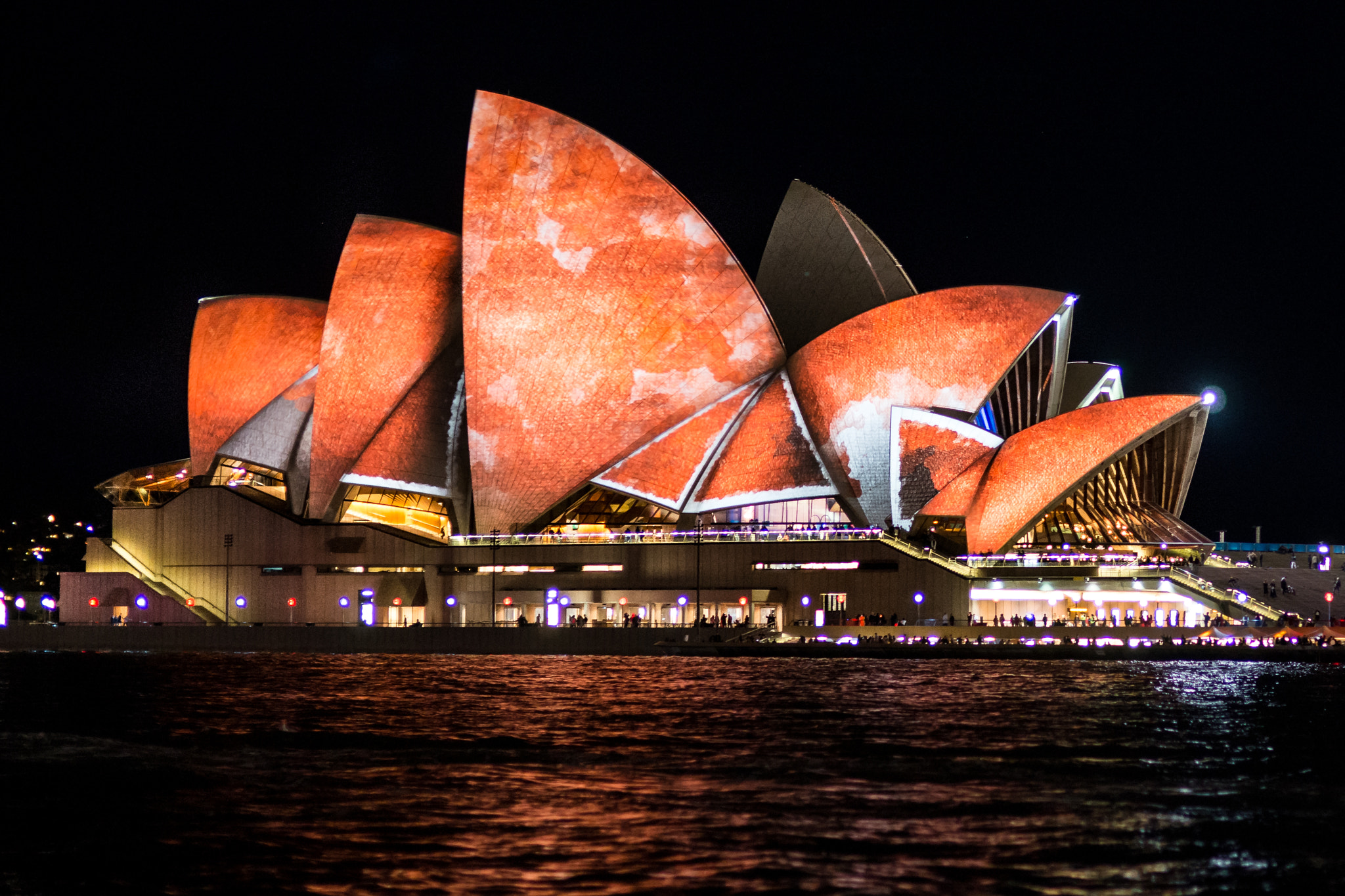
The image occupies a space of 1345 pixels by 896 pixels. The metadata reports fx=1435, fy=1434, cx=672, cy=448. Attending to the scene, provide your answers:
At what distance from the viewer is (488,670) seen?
3903cm

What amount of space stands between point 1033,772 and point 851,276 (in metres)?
37.5

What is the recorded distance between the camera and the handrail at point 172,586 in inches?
2219

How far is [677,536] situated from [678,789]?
35.5 metres

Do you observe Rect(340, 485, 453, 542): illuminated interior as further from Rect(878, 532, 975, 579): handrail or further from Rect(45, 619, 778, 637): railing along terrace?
Rect(878, 532, 975, 579): handrail

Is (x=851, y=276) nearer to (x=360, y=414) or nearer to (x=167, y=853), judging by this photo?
(x=360, y=414)

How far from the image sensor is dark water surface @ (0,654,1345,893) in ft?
42.7

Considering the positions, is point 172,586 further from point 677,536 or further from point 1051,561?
point 1051,561

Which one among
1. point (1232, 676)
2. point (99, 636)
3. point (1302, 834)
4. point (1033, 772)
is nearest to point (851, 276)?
point (1232, 676)

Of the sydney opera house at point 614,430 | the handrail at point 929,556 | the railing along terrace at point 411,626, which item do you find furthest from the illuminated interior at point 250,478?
the handrail at point 929,556

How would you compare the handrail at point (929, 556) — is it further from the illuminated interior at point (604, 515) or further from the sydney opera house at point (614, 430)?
the illuminated interior at point (604, 515)

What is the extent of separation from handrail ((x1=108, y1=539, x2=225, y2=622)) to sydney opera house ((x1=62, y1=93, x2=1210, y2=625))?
14 centimetres

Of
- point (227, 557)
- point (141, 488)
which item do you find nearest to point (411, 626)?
point (227, 557)

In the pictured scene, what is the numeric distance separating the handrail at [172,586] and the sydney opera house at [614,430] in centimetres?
14

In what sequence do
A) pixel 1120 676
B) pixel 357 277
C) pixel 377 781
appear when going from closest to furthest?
1. pixel 377 781
2. pixel 1120 676
3. pixel 357 277
